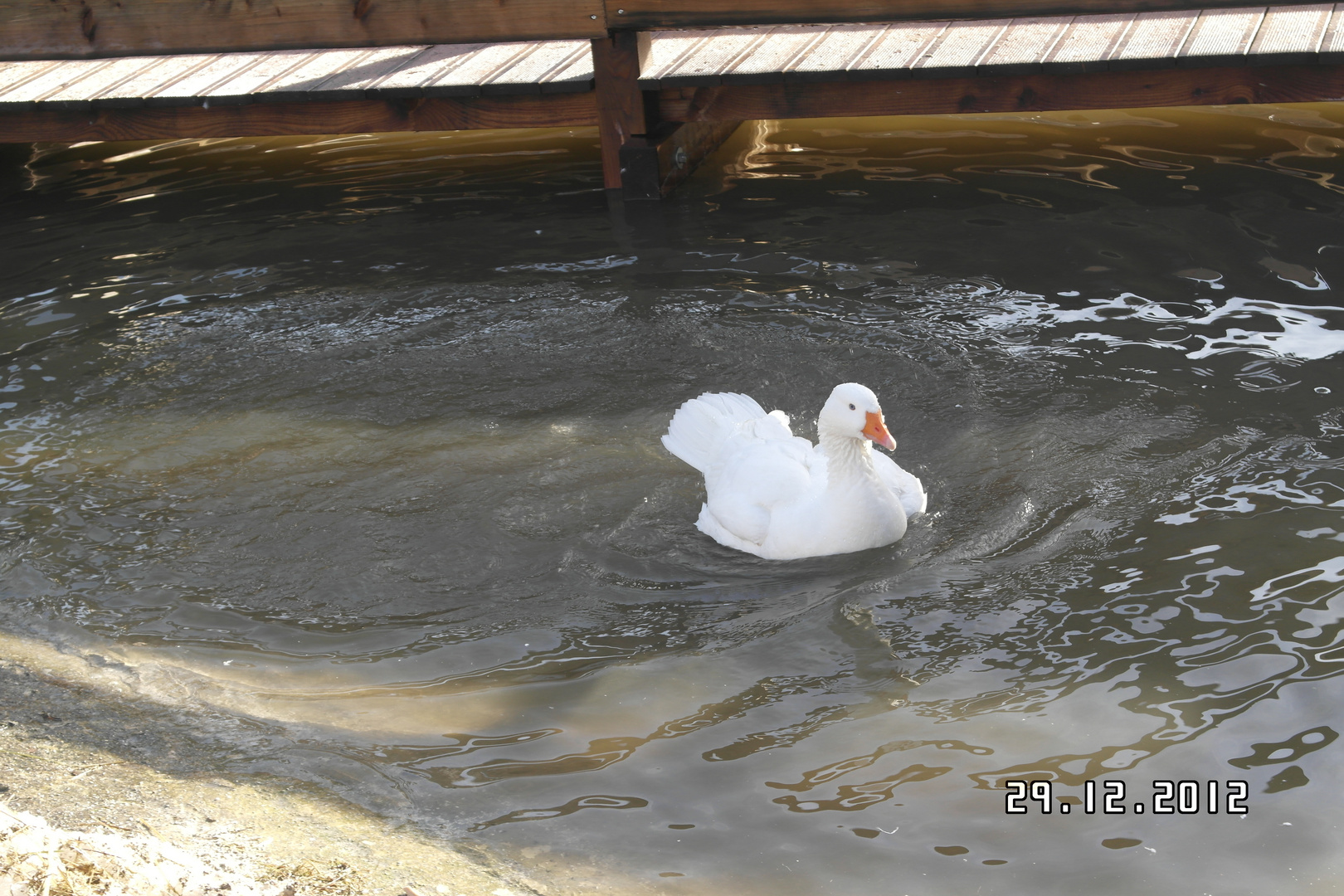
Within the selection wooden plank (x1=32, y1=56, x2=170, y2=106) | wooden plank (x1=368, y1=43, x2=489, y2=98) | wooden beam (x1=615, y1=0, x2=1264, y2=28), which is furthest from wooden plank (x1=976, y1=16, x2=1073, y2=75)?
wooden plank (x1=32, y1=56, x2=170, y2=106)

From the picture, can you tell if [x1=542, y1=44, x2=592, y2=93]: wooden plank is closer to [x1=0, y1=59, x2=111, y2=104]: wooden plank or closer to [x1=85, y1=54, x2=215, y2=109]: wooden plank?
[x1=85, y1=54, x2=215, y2=109]: wooden plank

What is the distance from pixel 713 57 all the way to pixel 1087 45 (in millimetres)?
2449

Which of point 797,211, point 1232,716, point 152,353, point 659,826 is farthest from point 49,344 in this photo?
point 1232,716

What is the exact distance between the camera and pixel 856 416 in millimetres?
4496

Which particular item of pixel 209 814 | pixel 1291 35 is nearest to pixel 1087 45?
pixel 1291 35

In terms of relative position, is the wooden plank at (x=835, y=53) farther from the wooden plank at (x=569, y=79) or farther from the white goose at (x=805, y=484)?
the white goose at (x=805, y=484)

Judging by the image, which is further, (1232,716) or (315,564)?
(315,564)

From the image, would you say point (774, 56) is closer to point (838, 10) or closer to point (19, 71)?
point (838, 10)

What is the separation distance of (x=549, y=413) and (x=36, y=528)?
7.60ft

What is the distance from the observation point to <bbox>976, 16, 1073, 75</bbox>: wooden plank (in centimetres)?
736

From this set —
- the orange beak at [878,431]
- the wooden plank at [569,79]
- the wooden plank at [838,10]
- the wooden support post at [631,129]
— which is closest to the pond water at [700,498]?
the wooden support post at [631,129]

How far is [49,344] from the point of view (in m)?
6.88

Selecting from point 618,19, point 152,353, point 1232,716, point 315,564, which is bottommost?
point 1232,716

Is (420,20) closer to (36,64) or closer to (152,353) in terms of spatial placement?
(152,353)
